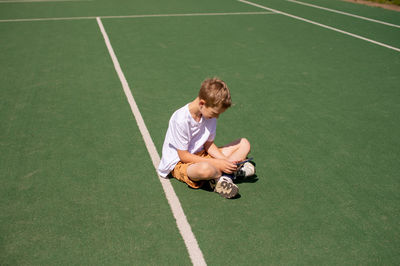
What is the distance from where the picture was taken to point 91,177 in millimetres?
3854

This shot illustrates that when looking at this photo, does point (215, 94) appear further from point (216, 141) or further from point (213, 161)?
point (216, 141)

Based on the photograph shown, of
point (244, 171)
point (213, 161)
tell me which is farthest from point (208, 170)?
point (244, 171)

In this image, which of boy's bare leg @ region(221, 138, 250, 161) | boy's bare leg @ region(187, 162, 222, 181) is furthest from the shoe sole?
boy's bare leg @ region(221, 138, 250, 161)

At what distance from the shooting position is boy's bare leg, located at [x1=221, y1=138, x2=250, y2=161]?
3.84 meters

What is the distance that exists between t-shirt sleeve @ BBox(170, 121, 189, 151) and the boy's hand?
370mm

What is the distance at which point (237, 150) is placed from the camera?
12.8 feet

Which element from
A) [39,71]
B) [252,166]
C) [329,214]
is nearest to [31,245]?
[252,166]

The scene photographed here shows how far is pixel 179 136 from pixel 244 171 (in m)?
0.92

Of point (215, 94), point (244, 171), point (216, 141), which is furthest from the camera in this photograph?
point (216, 141)

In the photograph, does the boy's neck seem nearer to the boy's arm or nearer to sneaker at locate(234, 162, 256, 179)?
the boy's arm

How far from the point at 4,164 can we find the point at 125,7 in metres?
10.9

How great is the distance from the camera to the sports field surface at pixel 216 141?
3.05 metres

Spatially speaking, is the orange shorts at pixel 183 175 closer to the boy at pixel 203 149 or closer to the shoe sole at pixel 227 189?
the boy at pixel 203 149

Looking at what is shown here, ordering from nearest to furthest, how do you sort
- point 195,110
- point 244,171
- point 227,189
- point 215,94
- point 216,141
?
point 215,94 → point 195,110 → point 227,189 → point 244,171 → point 216,141
